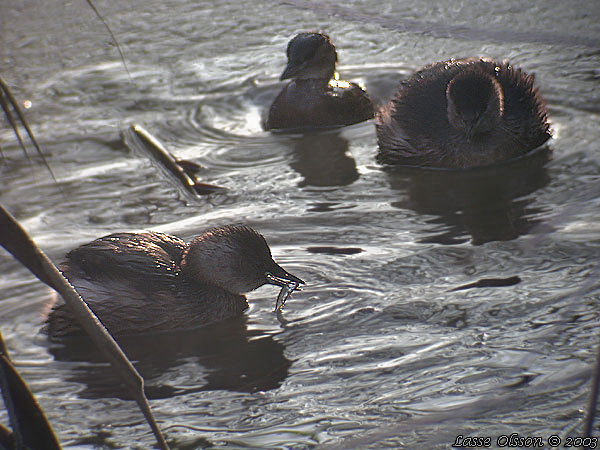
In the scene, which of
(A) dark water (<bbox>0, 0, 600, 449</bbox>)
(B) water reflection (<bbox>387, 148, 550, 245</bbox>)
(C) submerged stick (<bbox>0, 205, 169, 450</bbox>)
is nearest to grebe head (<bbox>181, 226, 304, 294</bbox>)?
(A) dark water (<bbox>0, 0, 600, 449</bbox>)

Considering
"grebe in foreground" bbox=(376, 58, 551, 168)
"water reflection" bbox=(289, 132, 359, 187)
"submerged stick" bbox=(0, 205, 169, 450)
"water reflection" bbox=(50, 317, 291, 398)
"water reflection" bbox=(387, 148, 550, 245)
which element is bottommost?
"water reflection" bbox=(50, 317, 291, 398)

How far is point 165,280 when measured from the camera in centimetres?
466

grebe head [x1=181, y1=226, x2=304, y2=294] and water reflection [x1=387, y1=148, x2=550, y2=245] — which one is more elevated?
grebe head [x1=181, y1=226, x2=304, y2=294]

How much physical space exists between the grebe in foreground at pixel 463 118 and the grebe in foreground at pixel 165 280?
2.37 metres

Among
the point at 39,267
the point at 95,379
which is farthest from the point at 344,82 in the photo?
the point at 39,267

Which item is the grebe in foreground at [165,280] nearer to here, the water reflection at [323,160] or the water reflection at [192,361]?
the water reflection at [192,361]

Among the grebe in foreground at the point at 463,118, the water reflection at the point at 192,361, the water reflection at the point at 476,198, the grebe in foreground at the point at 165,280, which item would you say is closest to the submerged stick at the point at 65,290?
the water reflection at the point at 192,361

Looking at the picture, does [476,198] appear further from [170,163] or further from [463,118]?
[170,163]

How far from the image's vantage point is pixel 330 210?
5852 mm

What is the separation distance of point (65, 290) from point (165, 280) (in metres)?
2.87

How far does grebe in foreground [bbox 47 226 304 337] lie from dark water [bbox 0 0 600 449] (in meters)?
0.13

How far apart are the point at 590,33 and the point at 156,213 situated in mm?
4929

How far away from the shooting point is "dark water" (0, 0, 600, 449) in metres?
3.67

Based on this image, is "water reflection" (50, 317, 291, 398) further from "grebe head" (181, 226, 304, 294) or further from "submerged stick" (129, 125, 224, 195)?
"submerged stick" (129, 125, 224, 195)
